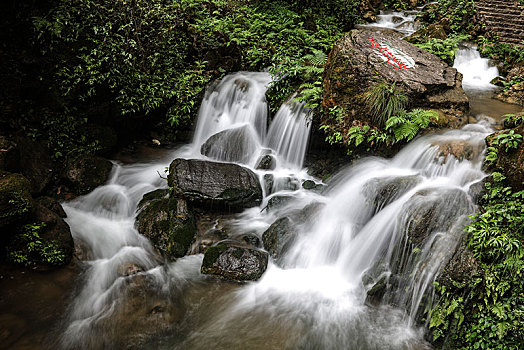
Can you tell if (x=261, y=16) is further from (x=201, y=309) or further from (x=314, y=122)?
(x=201, y=309)

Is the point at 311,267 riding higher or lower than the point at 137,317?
higher

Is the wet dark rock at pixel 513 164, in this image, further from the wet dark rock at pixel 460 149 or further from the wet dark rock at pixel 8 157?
the wet dark rock at pixel 8 157

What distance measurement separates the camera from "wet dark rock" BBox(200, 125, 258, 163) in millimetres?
7918

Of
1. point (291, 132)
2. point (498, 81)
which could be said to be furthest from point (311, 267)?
point (498, 81)

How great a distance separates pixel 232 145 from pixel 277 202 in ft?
7.06

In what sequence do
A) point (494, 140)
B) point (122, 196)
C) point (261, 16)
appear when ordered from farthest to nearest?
point (261, 16) < point (122, 196) < point (494, 140)

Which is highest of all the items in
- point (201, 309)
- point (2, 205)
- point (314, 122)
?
point (314, 122)

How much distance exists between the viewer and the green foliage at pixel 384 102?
6156 millimetres

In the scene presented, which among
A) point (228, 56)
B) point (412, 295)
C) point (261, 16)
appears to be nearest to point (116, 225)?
point (412, 295)

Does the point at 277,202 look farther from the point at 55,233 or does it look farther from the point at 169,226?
the point at 55,233

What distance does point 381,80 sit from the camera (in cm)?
642

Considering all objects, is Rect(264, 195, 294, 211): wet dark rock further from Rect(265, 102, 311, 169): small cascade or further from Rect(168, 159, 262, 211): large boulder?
Rect(265, 102, 311, 169): small cascade

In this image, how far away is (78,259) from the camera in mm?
5285

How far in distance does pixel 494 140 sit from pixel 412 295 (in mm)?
2897
